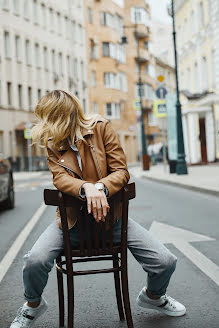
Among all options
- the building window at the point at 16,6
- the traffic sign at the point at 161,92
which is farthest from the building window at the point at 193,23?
the building window at the point at 16,6

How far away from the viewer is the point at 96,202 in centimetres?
400

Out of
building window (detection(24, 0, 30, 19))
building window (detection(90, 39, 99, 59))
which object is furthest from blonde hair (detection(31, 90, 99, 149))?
building window (detection(90, 39, 99, 59))

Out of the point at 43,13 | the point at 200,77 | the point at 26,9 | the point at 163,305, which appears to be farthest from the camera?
the point at 43,13

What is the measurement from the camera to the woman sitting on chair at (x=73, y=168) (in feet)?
13.7

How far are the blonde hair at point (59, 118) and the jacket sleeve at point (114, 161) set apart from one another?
0.13 meters

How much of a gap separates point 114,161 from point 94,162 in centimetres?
13

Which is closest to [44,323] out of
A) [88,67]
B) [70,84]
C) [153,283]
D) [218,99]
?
[153,283]

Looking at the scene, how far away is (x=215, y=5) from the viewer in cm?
3212

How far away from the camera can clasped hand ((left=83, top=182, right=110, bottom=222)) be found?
13.1ft

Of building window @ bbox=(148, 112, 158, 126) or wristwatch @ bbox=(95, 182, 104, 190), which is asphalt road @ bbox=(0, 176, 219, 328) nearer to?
wristwatch @ bbox=(95, 182, 104, 190)

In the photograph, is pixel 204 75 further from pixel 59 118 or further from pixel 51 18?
pixel 59 118

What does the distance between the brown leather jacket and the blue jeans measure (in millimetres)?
176

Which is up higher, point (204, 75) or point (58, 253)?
point (204, 75)

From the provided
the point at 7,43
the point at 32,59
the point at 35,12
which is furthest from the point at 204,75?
the point at 35,12
